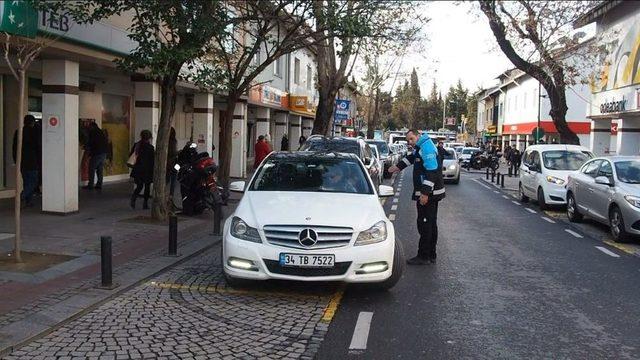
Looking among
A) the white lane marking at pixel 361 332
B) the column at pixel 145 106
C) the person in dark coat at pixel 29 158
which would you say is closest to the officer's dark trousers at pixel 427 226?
the white lane marking at pixel 361 332

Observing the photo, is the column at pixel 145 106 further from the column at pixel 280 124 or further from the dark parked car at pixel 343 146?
the column at pixel 280 124

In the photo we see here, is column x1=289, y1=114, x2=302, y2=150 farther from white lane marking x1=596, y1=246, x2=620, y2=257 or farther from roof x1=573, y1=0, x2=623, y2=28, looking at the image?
white lane marking x1=596, y1=246, x2=620, y2=257

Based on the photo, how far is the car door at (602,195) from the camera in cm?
1183

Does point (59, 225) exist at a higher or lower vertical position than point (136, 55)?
lower

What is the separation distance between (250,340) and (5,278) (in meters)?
3.34

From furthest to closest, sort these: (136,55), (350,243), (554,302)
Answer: (136,55) < (554,302) < (350,243)

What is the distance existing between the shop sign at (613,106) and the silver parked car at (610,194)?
1128 cm

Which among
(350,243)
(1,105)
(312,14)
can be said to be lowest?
(350,243)

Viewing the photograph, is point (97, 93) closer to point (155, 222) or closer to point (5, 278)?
point (155, 222)

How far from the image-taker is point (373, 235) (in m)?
6.53

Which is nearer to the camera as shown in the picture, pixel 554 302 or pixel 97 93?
pixel 554 302

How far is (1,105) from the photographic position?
14.0m

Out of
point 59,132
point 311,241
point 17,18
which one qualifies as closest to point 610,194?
point 311,241

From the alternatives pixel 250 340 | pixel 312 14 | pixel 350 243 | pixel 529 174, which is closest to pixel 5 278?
pixel 250 340
